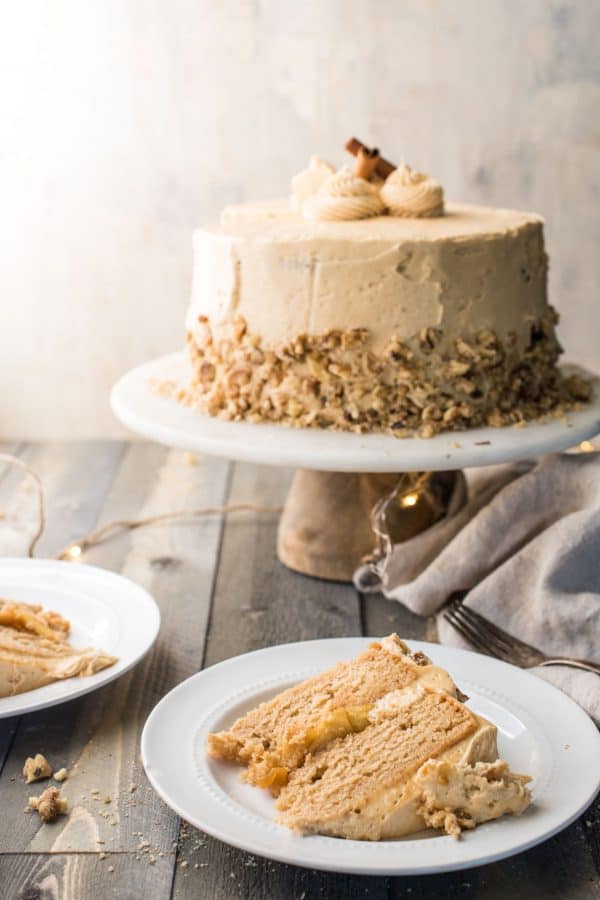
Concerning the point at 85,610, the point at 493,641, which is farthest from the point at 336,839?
the point at 85,610

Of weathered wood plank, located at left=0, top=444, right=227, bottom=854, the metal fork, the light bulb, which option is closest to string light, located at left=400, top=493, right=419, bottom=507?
the light bulb

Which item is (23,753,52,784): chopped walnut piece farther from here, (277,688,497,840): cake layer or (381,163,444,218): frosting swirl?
(381,163,444,218): frosting swirl

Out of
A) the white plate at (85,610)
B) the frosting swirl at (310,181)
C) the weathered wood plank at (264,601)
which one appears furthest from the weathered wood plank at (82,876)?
the frosting swirl at (310,181)

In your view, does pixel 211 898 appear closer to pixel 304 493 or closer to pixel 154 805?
pixel 154 805

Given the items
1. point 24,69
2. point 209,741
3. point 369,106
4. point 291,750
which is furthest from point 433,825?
point 24,69

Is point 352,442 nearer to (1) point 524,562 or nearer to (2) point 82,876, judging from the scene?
(1) point 524,562

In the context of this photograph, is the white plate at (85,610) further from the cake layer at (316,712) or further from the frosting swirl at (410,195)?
the frosting swirl at (410,195)

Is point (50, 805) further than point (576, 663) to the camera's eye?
No
